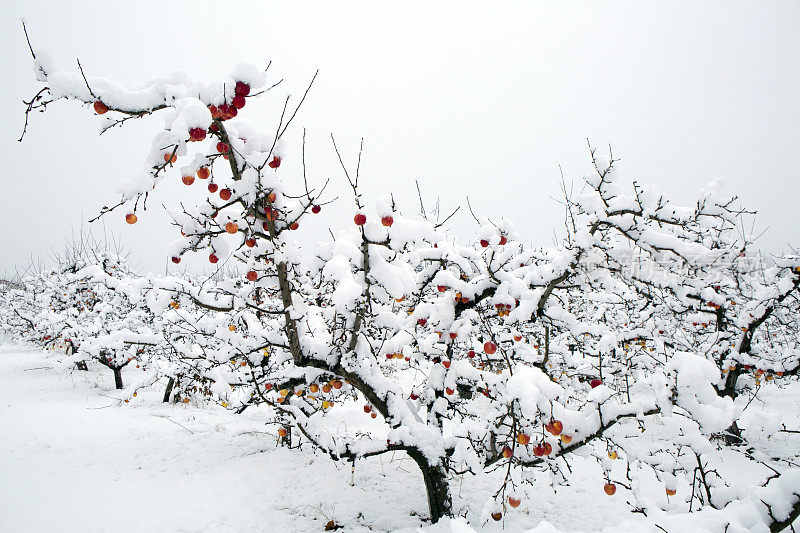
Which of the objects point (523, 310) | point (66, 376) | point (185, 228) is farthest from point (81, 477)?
point (66, 376)

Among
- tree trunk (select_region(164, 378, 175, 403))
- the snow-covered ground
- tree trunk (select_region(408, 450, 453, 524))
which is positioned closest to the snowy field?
the snow-covered ground

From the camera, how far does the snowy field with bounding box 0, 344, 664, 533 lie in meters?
→ 4.29

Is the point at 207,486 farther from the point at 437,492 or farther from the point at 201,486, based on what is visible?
the point at 437,492

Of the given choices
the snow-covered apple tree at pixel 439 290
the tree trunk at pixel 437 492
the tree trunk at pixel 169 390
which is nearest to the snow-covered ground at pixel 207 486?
the tree trunk at pixel 437 492

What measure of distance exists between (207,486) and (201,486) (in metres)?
0.08

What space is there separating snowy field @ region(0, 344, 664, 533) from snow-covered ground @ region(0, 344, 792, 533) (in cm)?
2

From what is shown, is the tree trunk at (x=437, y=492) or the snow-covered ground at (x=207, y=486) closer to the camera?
the tree trunk at (x=437, y=492)

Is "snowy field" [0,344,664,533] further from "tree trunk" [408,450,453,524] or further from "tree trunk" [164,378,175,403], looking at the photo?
"tree trunk" [164,378,175,403]

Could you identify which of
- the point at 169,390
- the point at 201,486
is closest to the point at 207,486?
the point at 201,486

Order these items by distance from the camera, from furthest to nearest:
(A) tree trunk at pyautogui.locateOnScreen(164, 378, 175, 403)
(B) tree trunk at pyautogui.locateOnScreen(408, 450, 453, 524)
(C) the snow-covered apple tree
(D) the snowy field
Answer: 1. (A) tree trunk at pyautogui.locateOnScreen(164, 378, 175, 403)
2. (D) the snowy field
3. (B) tree trunk at pyautogui.locateOnScreen(408, 450, 453, 524)
4. (C) the snow-covered apple tree

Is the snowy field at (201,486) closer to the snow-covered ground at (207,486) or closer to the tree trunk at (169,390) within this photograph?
the snow-covered ground at (207,486)

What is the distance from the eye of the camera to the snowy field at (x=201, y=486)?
14.1 ft

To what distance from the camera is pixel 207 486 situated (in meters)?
5.11

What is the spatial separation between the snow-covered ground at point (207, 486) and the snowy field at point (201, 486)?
2 cm
